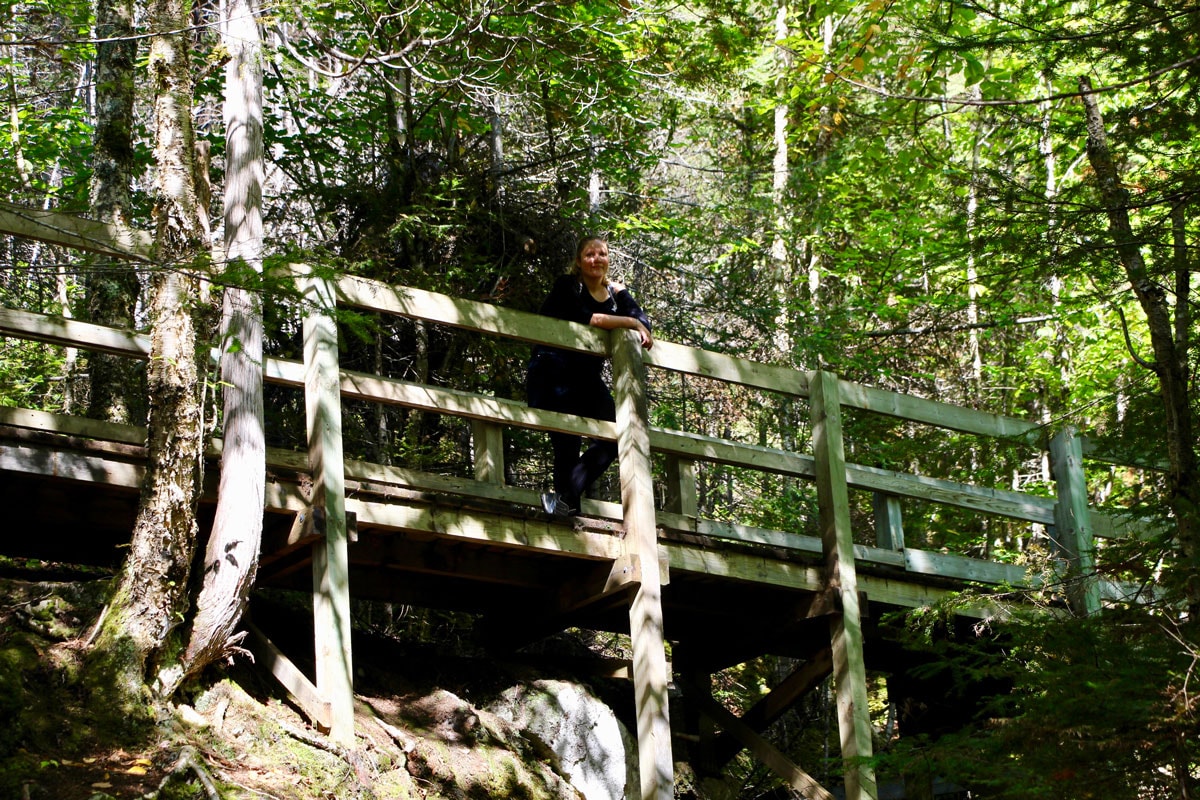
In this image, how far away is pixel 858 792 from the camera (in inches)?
266

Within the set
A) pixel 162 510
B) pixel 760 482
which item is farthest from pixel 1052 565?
pixel 760 482

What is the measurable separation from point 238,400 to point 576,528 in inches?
75.8

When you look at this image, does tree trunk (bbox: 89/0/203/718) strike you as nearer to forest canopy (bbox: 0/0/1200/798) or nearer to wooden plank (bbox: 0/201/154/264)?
forest canopy (bbox: 0/0/1200/798)

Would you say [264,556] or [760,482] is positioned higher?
[760,482]

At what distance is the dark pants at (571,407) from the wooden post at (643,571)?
0.19 m

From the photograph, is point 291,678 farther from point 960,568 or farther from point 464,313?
point 960,568

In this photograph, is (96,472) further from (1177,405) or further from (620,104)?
(620,104)

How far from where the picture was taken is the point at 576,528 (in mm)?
6391

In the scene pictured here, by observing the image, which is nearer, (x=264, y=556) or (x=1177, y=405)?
(x=1177, y=405)

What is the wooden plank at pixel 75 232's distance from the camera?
15.9ft

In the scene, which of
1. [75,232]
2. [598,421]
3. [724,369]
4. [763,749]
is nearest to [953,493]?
[724,369]

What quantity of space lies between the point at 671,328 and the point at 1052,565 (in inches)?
255

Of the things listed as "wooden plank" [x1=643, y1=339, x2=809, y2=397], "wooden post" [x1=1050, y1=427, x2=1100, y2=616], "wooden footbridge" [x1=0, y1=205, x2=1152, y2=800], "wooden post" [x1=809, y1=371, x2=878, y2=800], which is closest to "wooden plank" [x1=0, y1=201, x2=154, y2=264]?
"wooden footbridge" [x1=0, y1=205, x2=1152, y2=800]

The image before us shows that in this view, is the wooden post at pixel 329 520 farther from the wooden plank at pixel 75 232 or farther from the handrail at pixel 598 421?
the wooden plank at pixel 75 232
